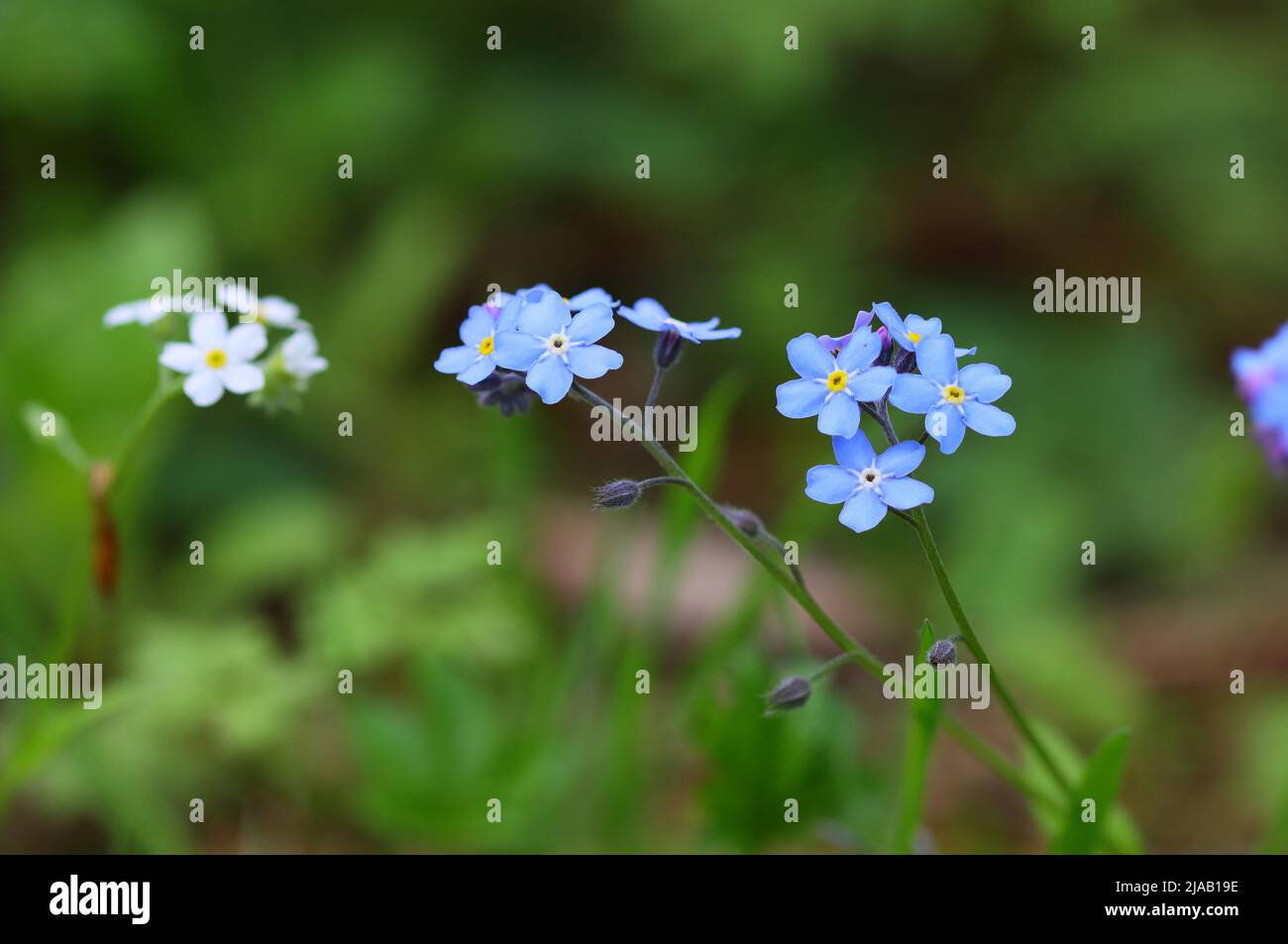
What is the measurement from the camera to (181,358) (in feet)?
7.45

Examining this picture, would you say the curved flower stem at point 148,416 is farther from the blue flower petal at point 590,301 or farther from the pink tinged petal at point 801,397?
the pink tinged petal at point 801,397

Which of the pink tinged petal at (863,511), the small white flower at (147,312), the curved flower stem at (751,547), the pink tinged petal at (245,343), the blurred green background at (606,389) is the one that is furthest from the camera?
the blurred green background at (606,389)

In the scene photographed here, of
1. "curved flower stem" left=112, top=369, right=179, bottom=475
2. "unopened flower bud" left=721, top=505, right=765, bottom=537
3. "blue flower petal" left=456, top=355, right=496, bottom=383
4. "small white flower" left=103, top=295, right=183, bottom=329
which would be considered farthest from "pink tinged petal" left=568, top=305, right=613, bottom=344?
"small white flower" left=103, top=295, right=183, bottom=329

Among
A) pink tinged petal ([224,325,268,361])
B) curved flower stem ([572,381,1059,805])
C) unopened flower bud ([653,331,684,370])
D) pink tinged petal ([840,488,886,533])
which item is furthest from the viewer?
pink tinged petal ([224,325,268,361])

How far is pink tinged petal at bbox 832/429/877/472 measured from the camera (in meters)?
1.80

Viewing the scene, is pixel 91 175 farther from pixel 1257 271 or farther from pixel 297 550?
pixel 1257 271

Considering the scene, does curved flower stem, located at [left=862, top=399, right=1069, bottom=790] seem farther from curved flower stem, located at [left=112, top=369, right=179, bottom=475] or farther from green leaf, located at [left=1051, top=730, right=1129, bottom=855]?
curved flower stem, located at [left=112, top=369, right=179, bottom=475]

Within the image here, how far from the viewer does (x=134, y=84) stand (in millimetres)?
4945

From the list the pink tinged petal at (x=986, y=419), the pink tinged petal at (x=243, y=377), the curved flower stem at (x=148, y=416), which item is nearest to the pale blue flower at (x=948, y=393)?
the pink tinged petal at (x=986, y=419)

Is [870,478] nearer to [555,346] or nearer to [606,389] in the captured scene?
[555,346]

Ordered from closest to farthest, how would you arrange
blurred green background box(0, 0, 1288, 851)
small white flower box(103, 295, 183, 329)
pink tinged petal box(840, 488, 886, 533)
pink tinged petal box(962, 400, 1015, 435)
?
pink tinged petal box(840, 488, 886, 533), pink tinged petal box(962, 400, 1015, 435), small white flower box(103, 295, 183, 329), blurred green background box(0, 0, 1288, 851)

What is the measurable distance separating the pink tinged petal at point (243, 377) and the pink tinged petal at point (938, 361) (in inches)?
44.4

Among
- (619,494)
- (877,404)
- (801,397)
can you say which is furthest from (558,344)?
(877,404)

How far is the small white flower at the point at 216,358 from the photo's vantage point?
2.21 meters
